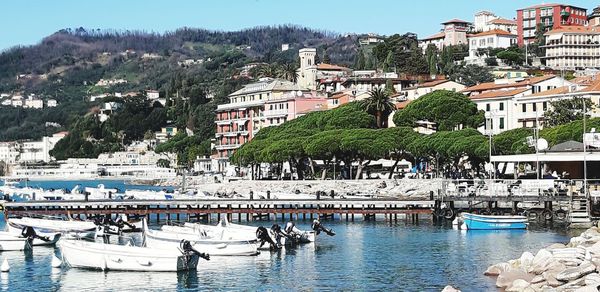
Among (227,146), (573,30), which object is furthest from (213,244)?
(573,30)

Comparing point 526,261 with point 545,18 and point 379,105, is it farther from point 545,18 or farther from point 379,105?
point 545,18

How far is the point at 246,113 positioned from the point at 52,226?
3870 inches

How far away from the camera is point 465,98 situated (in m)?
107

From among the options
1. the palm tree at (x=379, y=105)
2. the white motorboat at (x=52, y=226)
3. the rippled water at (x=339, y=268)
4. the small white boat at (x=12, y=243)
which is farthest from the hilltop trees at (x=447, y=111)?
the small white boat at (x=12, y=243)

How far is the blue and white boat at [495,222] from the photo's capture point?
194ft

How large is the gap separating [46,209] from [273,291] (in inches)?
1435

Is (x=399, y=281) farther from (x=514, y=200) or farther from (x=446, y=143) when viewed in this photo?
(x=446, y=143)

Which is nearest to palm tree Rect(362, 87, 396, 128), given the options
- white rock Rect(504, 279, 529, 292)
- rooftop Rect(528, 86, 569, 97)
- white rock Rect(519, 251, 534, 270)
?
rooftop Rect(528, 86, 569, 97)

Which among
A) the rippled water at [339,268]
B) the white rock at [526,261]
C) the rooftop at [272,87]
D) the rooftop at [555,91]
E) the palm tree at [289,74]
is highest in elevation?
the palm tree at [289,74]

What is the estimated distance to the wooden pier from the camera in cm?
6738

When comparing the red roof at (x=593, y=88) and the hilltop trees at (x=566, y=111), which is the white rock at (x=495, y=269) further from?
the red roof at (x=593, y=88)

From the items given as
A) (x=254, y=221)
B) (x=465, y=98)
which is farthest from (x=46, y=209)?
(x=465, y=98)

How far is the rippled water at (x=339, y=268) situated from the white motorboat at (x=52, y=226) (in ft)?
8.75

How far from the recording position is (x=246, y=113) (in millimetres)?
156375
